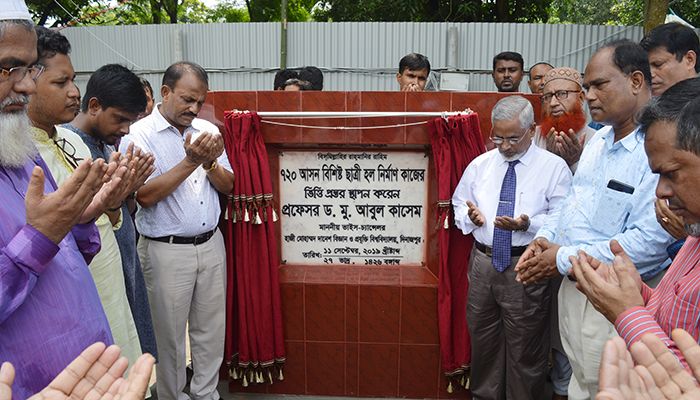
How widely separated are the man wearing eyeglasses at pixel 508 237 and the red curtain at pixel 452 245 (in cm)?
11

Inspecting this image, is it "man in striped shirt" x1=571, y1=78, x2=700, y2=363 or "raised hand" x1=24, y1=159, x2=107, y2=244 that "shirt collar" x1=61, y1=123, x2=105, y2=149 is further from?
"man in striped shirt" x1=571, y1=78, x2=700, y2=363

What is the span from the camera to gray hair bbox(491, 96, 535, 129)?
10.6 ft

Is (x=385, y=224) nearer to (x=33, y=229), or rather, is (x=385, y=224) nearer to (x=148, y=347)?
(x=148, y=347)

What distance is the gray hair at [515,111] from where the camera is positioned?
3.24 m

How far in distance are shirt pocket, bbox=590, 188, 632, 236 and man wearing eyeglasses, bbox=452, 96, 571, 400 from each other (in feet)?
1.84

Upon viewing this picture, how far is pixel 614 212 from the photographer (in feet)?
8.61

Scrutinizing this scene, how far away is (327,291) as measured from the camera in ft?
12.0

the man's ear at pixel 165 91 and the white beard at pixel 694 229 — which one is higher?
the man's ear at pixel 165 91

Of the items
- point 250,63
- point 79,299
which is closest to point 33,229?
point 79,299

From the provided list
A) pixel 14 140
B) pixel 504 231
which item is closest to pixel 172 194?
pixel 14 140

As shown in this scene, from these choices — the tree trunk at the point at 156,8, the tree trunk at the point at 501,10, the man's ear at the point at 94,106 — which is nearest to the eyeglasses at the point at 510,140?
the man's ear at the point at 94,106

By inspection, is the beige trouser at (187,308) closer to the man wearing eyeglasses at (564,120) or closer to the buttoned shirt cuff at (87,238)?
the buttoned shirt cuff at (87,238)

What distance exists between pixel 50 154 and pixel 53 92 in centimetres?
30

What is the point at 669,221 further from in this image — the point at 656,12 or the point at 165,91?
the point at 656,12
